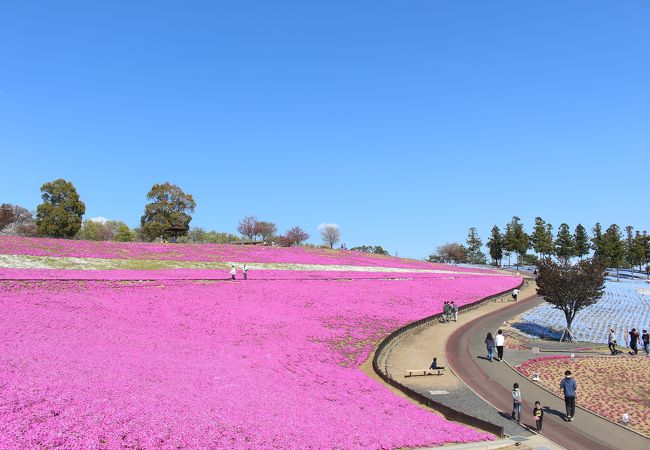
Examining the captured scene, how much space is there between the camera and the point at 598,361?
3002cm

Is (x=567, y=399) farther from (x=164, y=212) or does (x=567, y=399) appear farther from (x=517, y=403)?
(x=164, y=212)

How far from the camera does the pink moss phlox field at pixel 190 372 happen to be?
1297 centimetres

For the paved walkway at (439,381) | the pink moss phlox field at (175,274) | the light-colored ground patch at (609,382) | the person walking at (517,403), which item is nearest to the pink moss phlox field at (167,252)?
the pink moss phlox field at (175,274)

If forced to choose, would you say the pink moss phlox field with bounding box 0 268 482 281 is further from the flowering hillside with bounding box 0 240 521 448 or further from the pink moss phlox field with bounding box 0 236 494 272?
the pink moss phlox field with bounding box 0 236 494 272

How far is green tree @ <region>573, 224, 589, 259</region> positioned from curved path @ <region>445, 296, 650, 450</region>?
103 meters

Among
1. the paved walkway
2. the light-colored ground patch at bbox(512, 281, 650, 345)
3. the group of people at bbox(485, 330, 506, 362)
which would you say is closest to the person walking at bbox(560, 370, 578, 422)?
the paved walkway

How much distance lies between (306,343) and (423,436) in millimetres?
14151

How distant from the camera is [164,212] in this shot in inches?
3856

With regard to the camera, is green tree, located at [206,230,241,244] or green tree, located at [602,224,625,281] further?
green tree, located at [206,230,241,244]

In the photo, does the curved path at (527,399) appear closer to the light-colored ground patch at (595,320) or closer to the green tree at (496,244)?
Answer: the light-colored ground patch at (595,320)

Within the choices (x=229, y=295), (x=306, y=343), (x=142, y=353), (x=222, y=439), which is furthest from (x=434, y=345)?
(x=222, y=439)

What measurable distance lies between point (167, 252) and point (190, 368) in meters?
44.5

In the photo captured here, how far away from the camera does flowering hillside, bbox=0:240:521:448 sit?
13.1 metres

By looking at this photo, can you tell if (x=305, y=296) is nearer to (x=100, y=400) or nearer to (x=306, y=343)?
(x=306, y=343)
